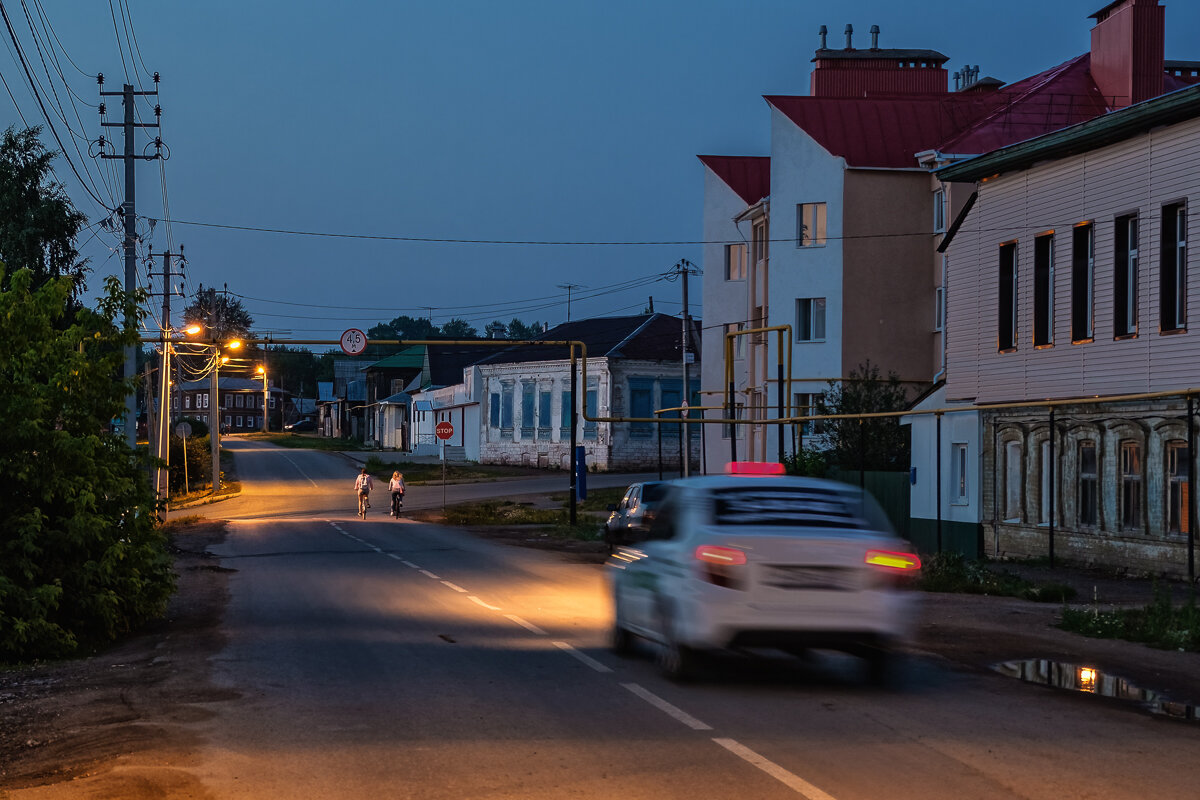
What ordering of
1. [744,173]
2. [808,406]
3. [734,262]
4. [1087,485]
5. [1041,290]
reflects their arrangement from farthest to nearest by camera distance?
[744,173]
[734,262]
[808,406]
[1041,290]
[1087,485]

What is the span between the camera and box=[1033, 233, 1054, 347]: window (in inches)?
1025

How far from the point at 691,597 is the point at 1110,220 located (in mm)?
16387

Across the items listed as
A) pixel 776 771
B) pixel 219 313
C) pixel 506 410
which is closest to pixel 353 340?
pixel 776 771

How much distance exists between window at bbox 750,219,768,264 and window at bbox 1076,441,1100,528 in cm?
2364

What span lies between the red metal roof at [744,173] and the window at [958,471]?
927 inches

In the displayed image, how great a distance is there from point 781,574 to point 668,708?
1402 mm

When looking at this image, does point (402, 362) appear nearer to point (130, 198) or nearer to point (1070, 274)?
point (130, 198)

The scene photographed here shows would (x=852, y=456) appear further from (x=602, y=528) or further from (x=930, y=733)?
(x=930, y=733)

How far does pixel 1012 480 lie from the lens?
26484 millimetres

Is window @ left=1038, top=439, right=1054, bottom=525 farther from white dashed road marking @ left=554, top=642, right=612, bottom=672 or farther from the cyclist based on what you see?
the cyclist

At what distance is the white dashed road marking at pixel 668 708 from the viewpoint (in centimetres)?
913

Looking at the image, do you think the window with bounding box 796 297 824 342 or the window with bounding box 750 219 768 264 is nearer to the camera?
the window with bounding box 796 297 824 342

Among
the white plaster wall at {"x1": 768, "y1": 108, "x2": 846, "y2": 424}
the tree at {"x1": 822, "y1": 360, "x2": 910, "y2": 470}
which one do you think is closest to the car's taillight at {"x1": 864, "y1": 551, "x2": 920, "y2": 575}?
the tree at {"x1": 822, "y1": 360, "x2": 910, "y2": 470}

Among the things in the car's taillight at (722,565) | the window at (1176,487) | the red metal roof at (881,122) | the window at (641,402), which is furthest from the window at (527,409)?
the car's taillight at (722,565)
